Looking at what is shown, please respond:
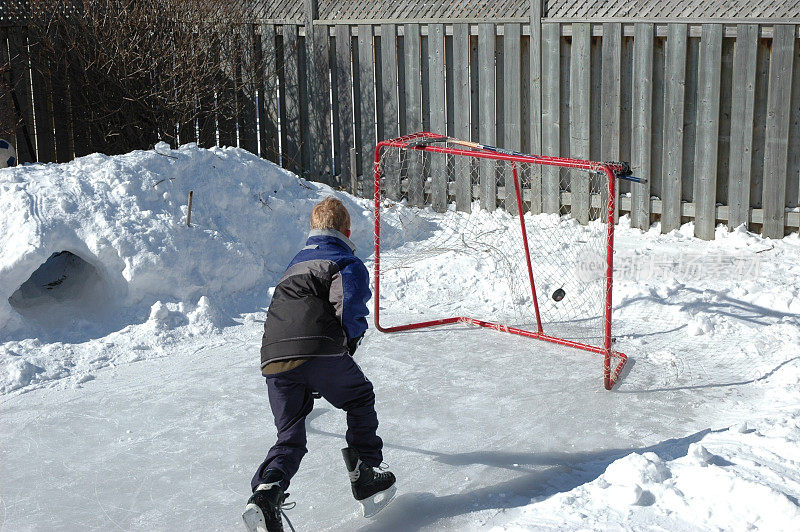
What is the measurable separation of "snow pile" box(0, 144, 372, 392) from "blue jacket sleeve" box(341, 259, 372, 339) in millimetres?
2908

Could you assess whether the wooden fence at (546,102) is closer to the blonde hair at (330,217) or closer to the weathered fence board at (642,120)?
the weathered fence board at (642,120)

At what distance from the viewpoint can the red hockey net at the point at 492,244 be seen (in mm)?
6957

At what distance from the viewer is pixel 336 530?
4266 mm

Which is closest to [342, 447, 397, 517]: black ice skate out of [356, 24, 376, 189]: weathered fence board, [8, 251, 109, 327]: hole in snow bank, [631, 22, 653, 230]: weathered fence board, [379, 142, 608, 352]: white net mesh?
[379, 142, 608, 352]: white net mesh

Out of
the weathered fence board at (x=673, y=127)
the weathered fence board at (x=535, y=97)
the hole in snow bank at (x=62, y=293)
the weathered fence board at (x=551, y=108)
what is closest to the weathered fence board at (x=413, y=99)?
the weathered fence board at (x=535, y=97)

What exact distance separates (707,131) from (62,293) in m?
5.55

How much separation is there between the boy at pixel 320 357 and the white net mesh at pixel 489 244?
112 inches

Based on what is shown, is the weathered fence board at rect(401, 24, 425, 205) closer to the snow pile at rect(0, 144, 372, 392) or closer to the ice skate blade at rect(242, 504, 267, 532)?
the snow pile at rect(0, 144, 372, 392)

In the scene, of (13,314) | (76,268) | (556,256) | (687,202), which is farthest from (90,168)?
(687,202)

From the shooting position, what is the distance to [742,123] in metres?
7.95

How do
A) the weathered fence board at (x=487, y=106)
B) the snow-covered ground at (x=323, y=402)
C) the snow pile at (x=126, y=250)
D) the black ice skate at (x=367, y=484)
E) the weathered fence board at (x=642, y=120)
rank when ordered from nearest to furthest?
1. the black ice skate at (x=367, y=484)
2. the snow-covered ground at (x=323, y=402)
3. the snow pile at (x=126, y=250)
4. the weathered fence board at (x=642, y=120)
5. the weathered fence board at (x=487, y=106)

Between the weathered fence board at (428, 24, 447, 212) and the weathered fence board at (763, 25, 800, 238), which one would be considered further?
the weathered fence board at (428, 24, 447, 212)

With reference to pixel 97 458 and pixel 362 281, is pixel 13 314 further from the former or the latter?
pixel 362 281

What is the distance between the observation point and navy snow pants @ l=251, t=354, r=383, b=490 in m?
4.13
